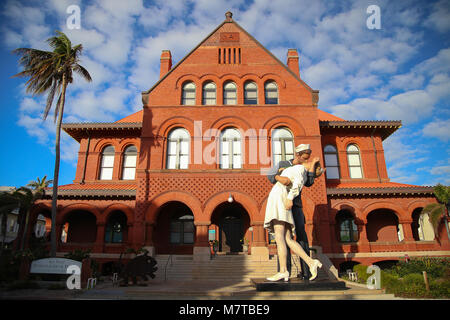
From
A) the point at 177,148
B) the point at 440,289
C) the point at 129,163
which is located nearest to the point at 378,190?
the point at 440,289

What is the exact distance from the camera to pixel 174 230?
18.3 m

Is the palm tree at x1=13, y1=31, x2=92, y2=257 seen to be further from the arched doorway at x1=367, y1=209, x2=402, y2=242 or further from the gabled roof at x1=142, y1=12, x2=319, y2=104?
the arched doorway at x1=367, y1=209, x2=402, y2=242

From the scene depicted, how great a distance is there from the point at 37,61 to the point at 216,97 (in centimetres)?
1009

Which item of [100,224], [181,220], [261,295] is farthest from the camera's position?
[181,220]

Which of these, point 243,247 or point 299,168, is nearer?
point 299,168

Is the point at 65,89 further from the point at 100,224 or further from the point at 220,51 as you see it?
the point at 220,51

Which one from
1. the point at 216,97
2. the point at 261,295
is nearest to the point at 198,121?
the point at 216,97

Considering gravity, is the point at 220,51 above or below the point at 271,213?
above

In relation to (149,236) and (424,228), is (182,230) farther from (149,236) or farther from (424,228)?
(424,228)

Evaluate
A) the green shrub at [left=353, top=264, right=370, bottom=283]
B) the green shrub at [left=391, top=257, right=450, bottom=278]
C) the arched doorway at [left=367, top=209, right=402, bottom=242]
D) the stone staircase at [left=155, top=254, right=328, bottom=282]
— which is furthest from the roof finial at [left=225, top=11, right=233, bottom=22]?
the green shrub at [left=391, top=257, right=450, bottom=278]

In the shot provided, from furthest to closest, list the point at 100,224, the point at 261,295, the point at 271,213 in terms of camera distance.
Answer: the point at 100,224
the point at 271,213
the point at 261,295

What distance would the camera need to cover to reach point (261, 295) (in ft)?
24.4

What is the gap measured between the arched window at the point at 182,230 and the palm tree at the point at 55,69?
707cm

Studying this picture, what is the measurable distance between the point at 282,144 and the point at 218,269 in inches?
321
